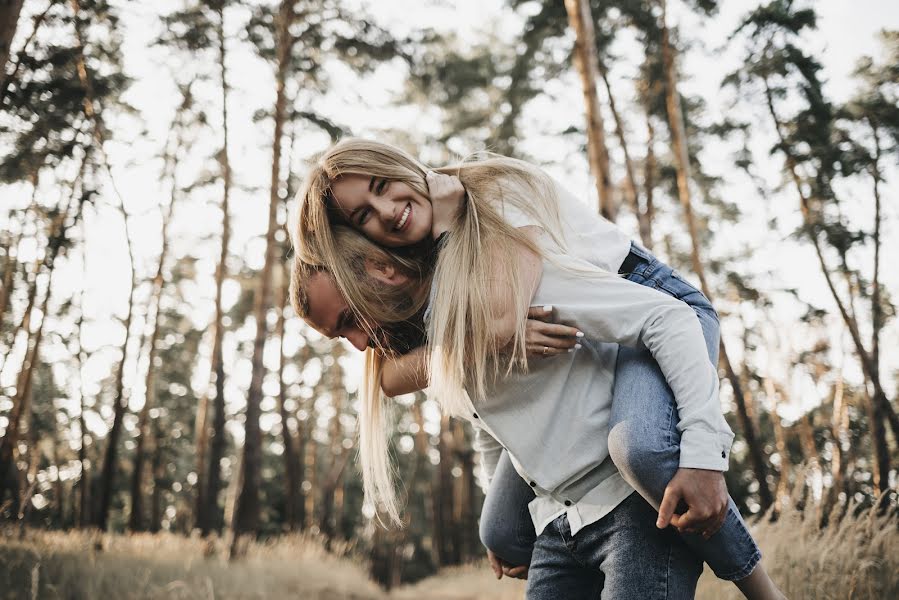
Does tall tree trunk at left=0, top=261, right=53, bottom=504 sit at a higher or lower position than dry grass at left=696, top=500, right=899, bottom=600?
higher

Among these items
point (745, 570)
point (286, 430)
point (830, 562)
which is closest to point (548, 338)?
point (745, 570)

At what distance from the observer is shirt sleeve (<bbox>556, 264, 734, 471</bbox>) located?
1.47m

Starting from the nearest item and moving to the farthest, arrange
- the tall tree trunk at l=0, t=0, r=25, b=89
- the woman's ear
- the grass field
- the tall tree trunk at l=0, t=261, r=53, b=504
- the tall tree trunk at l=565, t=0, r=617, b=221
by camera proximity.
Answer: the woman's ear
the tall tree trunk at l=0, t=0, r=25, b=89
the grass field
the tall tree trunk at l=565, t=0, r=617, b=221
the tall tree trunk at l=0, t=261, r=53, b=504

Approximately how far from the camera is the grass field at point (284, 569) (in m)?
4.02

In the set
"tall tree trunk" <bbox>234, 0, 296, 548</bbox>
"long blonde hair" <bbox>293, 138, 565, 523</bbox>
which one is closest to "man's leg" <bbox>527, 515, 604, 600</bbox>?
"long blonde hair" <bbox>293, 138, 565, 523</bbox>

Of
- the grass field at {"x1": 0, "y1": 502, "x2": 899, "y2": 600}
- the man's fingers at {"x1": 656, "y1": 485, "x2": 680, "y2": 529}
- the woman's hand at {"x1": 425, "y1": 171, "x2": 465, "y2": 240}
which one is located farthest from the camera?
the grass field at {"x1": 0, "y1": 502, "x2": 899, "y2": 600}

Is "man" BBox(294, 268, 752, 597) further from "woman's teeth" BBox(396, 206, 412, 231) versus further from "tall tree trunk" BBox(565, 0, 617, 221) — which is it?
"tall tree trunk" BBox(565, 0, 617, 221)

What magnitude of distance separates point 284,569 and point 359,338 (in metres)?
9.56

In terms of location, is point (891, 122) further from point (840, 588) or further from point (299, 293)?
point (299, 293)

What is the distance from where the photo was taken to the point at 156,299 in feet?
55.2

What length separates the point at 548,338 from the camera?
5.26 feet

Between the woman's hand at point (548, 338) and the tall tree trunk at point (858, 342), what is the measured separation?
11.8 metres

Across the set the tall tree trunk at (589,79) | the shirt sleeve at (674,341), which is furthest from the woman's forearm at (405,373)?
the tall tree trunk at (589,79)

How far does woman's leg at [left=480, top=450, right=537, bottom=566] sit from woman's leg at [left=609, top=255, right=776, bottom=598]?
24.7 inches
